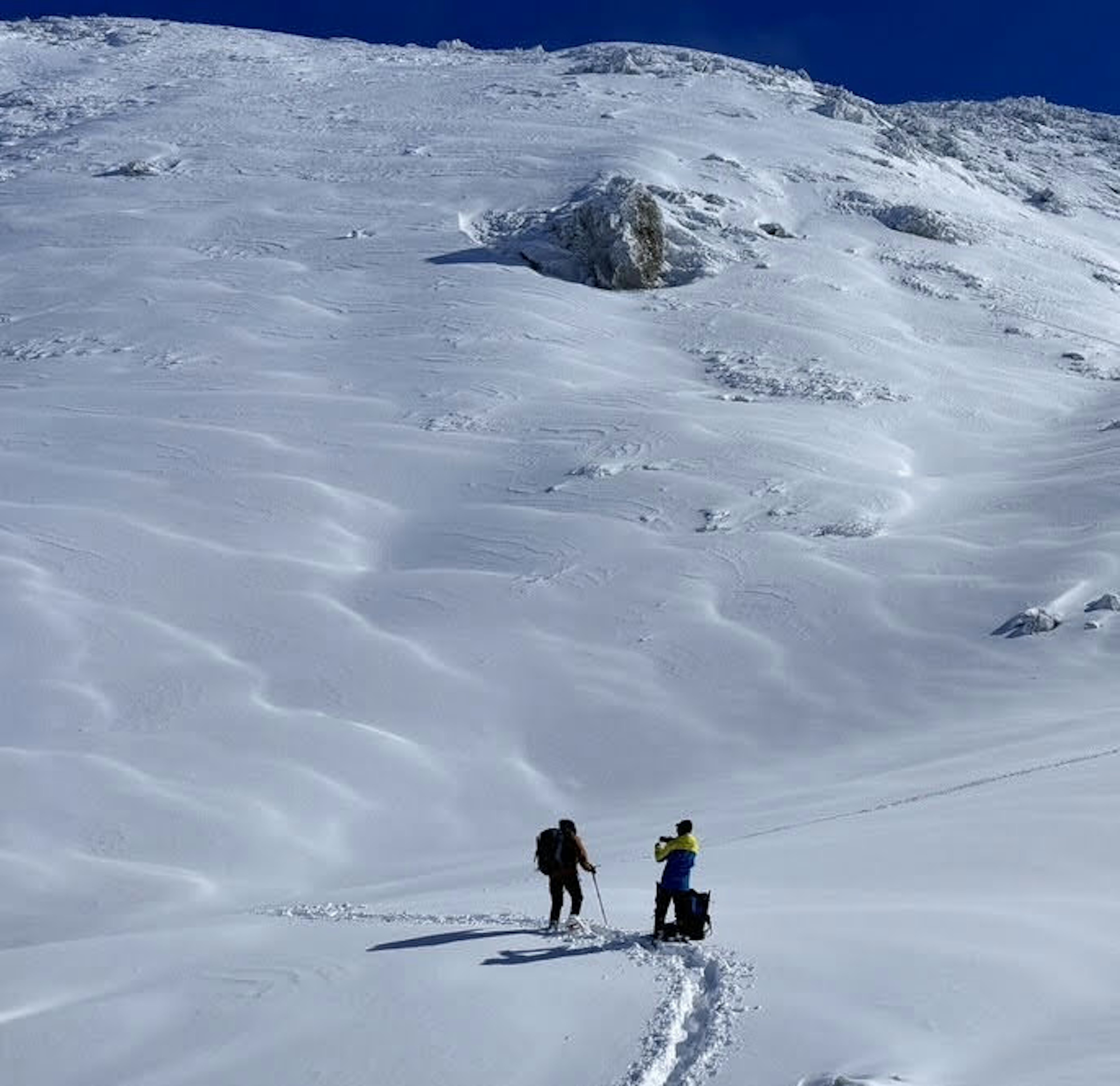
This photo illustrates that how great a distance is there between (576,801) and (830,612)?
5.27 meters

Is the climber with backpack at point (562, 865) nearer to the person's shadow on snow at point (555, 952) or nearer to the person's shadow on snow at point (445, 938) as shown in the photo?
the person's shadow on snow at point (445, 938)

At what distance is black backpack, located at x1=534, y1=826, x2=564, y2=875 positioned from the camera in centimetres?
924

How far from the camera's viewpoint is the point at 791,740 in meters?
16.0

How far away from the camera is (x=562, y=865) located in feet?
30.3

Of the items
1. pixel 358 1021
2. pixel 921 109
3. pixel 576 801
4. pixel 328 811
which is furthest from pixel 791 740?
pixel 921 109

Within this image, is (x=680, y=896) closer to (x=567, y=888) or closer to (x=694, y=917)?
(x=694, y=917)

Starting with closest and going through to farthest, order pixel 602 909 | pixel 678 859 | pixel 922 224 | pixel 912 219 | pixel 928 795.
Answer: pixel 678 859
pixel 602 909
pixel 928 795
pixel 922 224
pixel 912 219

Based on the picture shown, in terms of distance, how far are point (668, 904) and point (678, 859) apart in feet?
0.96

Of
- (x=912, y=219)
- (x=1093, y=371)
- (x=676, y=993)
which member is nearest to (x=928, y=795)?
(x=676, y=993)

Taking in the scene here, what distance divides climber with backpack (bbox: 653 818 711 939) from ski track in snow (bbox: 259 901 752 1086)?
10cm

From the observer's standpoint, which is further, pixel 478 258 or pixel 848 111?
pixel 848 111

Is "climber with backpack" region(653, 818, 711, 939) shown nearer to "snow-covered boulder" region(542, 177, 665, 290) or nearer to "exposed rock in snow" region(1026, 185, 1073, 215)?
"snow-covered boulder" region(542, 177, 665, 290)

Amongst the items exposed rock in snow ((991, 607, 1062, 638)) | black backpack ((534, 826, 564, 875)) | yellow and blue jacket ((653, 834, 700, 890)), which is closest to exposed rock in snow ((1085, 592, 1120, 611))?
exposed rock in snow ((991, 607, 1062, 638))

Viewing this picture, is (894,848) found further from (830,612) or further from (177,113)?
(177,113)
